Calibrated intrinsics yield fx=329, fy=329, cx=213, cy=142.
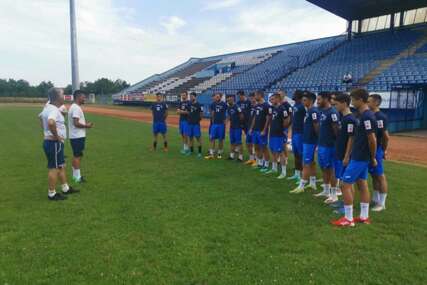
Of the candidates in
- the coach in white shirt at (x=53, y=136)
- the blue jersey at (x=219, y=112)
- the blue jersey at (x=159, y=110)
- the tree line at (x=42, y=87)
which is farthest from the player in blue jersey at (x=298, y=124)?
the tree line at (x=42, y=87)

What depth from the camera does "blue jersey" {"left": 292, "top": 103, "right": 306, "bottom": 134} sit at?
772cm

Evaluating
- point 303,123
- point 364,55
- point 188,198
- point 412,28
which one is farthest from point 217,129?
point 412,28

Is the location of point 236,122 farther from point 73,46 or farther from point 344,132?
point 73,46

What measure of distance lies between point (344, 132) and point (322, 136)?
0.85 m

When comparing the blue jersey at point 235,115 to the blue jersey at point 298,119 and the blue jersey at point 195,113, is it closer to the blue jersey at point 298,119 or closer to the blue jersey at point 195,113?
the blue jersey at point 195,113

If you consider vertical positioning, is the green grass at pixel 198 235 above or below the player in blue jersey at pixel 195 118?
below

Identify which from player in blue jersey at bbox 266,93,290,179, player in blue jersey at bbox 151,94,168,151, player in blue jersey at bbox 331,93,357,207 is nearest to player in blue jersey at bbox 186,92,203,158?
player in blue jersey at bbox 151,94,168,151

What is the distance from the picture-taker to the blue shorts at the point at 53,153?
6.29 meters

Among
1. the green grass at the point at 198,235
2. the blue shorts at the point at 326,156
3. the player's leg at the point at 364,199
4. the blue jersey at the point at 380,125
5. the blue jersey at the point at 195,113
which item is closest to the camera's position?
the green grass at the point at 198,235

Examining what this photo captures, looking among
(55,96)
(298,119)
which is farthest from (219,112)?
(55,96)

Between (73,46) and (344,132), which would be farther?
(73,46)

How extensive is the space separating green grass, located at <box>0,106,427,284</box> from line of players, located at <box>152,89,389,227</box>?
0.53 meters

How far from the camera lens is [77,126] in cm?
754

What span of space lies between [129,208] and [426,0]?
30362 millimetres
